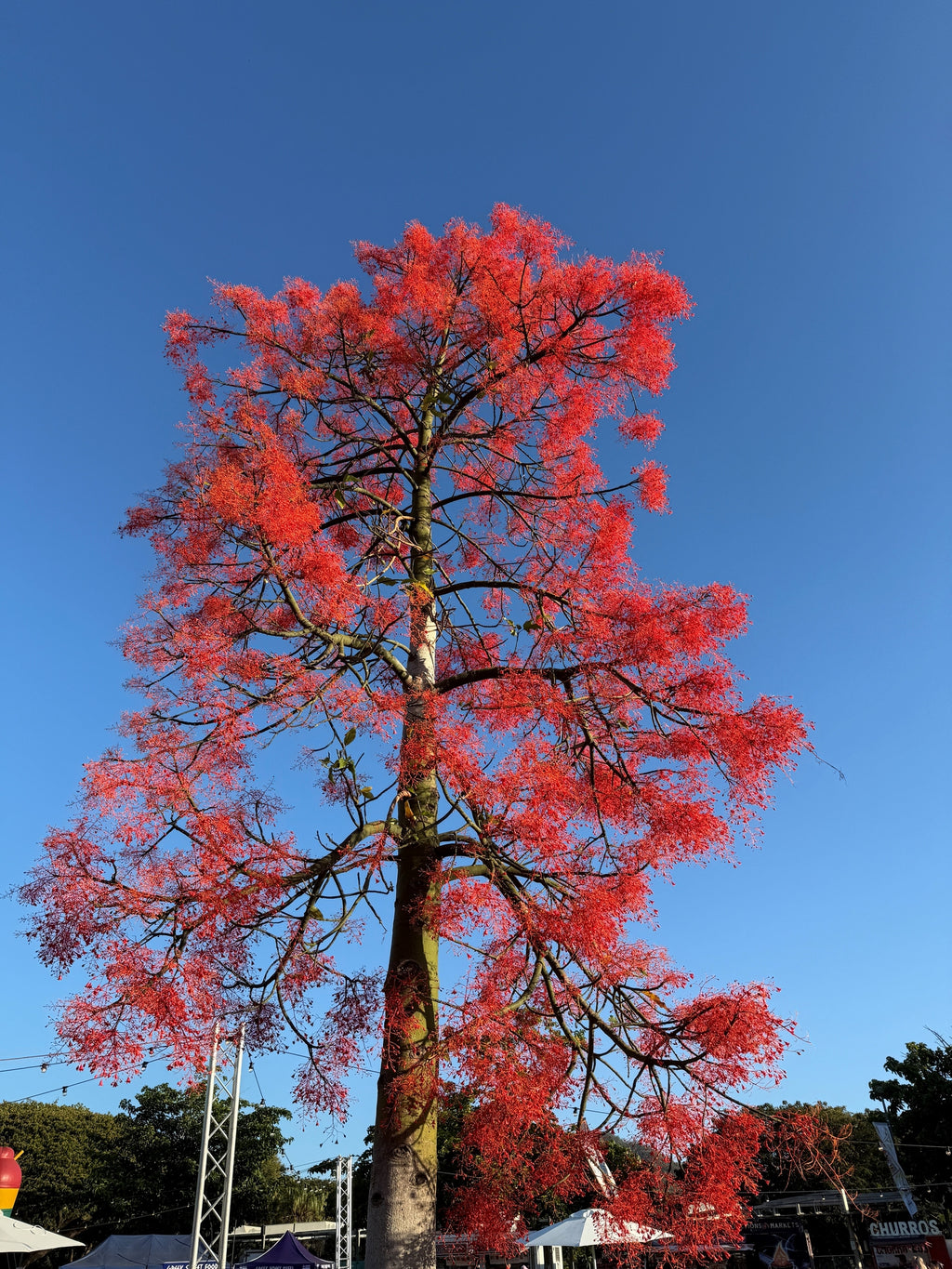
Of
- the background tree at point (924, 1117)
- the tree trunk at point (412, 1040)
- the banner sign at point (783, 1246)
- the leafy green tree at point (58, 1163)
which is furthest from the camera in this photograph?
the leafy green tree at point (58, 1163)

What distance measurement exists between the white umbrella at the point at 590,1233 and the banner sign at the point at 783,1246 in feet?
10.4

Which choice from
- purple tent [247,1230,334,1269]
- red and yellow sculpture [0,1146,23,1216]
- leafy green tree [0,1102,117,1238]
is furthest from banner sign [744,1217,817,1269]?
leafy green tree [0,1102,117,1238]

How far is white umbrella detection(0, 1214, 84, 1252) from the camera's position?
47.0ft

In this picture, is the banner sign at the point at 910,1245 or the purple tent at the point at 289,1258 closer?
the banner sign at the point at 910,1245

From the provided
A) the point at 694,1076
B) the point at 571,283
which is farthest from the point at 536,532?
the point at 694,1076

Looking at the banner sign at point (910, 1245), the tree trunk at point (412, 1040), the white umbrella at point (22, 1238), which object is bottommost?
the banner sign at point (910, 1245)

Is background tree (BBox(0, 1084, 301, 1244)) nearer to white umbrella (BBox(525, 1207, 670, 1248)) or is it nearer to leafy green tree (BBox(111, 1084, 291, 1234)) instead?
leafy green tree (BBox(111, 1084, 291, 1234))

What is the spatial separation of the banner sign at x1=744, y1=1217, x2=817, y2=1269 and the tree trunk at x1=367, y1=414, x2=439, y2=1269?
14.5 metres

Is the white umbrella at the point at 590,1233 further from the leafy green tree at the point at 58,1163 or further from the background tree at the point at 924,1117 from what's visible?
the leafy green tree at the point at 58,1163

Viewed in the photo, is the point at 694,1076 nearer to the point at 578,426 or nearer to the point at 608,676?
the point at 608,676

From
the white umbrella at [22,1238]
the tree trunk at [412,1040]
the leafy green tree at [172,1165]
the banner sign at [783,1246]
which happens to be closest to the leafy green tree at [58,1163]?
the leafy green tree at [172,1165]

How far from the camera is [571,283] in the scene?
26.7ft

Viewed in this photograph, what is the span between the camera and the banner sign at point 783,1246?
16.5 m

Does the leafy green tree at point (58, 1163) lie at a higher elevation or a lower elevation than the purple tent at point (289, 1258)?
higher
